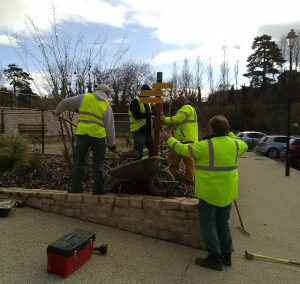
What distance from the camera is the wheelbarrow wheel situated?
4336 mm

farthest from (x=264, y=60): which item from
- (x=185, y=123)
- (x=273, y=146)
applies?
(x=185, y=123)

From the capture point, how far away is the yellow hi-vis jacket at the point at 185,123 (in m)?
4.82

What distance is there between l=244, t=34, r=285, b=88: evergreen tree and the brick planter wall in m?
45.9

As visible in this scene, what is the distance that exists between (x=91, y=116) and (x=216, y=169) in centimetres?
210

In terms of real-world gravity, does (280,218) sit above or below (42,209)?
below

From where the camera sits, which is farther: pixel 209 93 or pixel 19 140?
pixel 209 93

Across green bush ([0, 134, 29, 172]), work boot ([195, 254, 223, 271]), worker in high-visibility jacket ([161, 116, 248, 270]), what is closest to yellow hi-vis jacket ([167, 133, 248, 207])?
worker in high-visibility jacket ([161, 116, 248, 270])

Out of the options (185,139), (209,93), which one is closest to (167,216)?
(185,139)

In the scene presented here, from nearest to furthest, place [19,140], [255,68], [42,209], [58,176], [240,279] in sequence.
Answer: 1. [240,279]
2. [42,209]
3. [58,176]
4. [19,140]
5. [255,68]

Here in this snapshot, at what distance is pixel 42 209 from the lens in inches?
184

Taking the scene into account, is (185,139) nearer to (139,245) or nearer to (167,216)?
(167,216)

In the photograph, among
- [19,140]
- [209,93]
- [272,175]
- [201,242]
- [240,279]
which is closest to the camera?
[240,279]

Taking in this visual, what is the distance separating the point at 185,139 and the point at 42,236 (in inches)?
107

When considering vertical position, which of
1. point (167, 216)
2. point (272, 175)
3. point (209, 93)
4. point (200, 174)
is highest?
point (209, 93)
